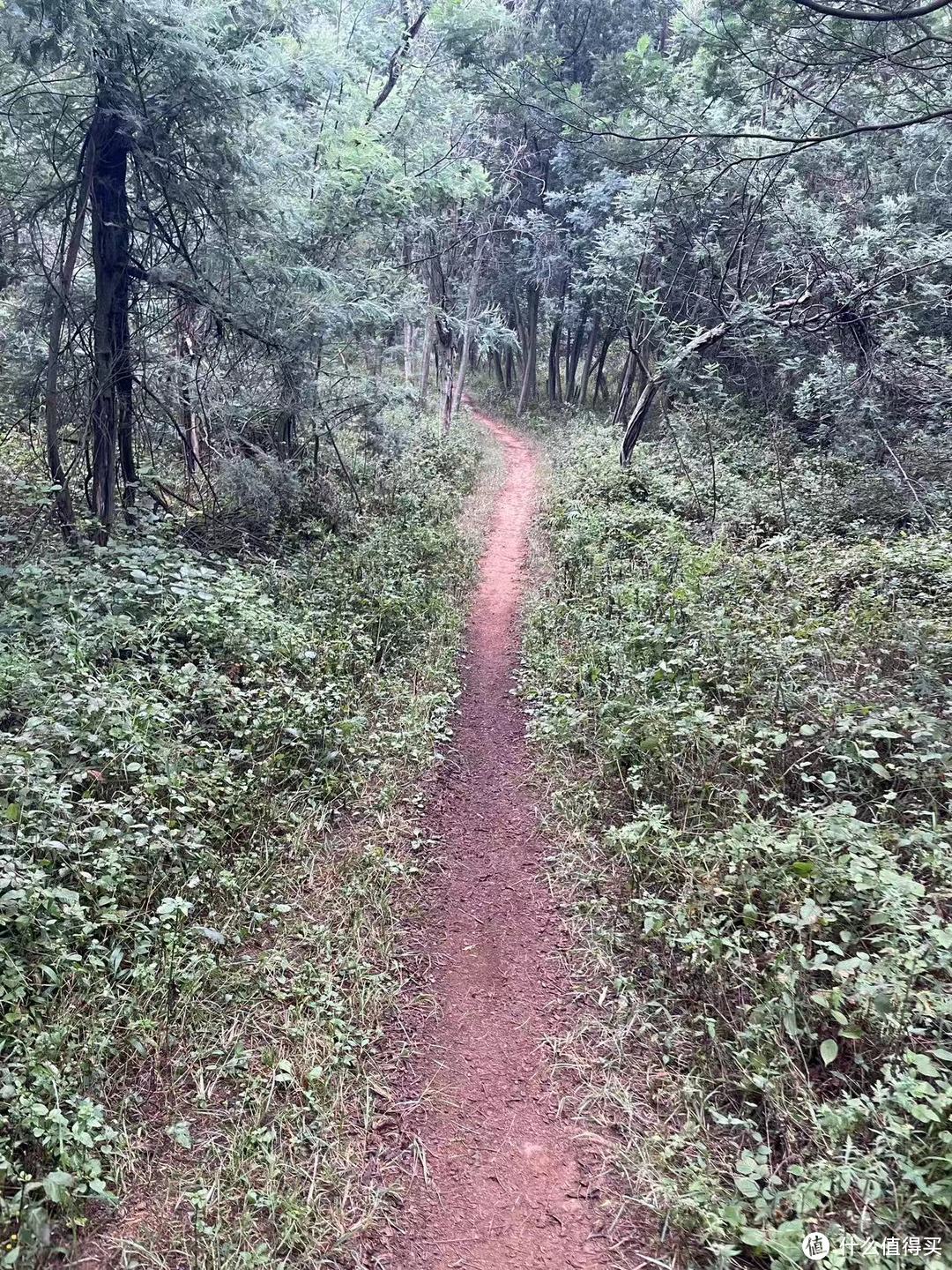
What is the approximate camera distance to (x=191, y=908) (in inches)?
148

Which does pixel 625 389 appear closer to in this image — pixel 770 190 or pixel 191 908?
pixel 770 190

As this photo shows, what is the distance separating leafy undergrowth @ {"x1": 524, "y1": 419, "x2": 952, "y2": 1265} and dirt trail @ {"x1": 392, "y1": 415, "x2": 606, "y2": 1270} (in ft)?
0.86

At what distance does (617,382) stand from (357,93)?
67.2ft

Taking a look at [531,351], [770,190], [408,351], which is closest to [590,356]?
[531,351]

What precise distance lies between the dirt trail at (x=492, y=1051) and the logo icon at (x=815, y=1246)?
0.78 m

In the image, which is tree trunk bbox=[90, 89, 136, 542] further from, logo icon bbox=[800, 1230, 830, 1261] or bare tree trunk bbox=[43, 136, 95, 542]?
logo icon bbox=[800, 1230, 830, 1261]

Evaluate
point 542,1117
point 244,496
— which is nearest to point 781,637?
point 542,1117

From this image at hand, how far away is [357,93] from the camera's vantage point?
9.09 meters

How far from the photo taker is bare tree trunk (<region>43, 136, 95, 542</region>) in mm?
6371

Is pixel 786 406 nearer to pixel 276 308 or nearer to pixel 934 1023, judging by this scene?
pixel 276 308

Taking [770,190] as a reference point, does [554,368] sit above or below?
below

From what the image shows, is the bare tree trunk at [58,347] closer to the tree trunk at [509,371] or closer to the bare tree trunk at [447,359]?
the bare tree trunk at [447,359]

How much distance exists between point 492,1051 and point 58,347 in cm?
736

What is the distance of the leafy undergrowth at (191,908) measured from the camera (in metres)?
2.65
